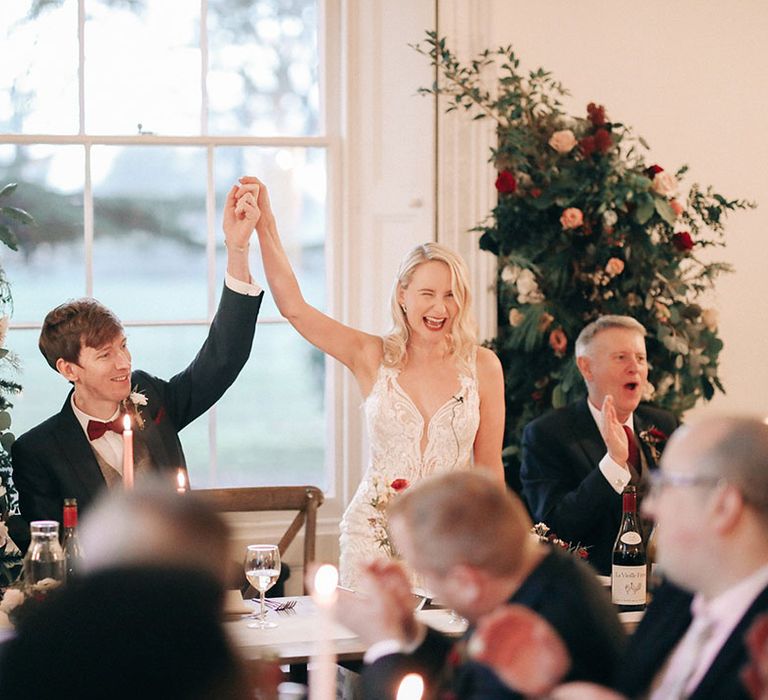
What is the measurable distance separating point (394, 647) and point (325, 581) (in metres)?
0.36

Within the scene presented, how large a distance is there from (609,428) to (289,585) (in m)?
1.67

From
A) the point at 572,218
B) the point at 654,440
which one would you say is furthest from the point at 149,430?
the point at 572,218

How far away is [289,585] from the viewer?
16.1ft

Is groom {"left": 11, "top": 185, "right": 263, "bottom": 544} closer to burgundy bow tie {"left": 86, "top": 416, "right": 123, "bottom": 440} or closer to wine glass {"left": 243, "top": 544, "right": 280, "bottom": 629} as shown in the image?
burgundy bow tie {"left": 86, "top": 416, "right": 123, "bottom": 440}

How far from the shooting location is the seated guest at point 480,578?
6.12 feet

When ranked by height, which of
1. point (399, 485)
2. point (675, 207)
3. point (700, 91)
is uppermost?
point (700, 91)

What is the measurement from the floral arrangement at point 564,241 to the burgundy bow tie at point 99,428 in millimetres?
1626

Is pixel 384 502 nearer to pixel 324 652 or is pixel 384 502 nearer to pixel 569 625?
pixel 569 625

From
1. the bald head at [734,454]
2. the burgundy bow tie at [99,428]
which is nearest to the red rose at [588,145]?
the burgundy bow tie at [99,428]

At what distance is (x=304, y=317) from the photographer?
4.08 meters

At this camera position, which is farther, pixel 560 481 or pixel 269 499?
pixel 269 499

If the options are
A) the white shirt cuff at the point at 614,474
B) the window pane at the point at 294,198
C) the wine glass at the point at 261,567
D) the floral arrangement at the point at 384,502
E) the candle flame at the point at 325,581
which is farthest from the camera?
the window pane at the point at 294,198

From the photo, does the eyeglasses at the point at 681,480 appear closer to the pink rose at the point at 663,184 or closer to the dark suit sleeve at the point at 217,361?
the dark suit sleeve at the point at 217,361

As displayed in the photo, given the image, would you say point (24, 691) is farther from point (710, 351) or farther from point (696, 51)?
point (696, 51)
